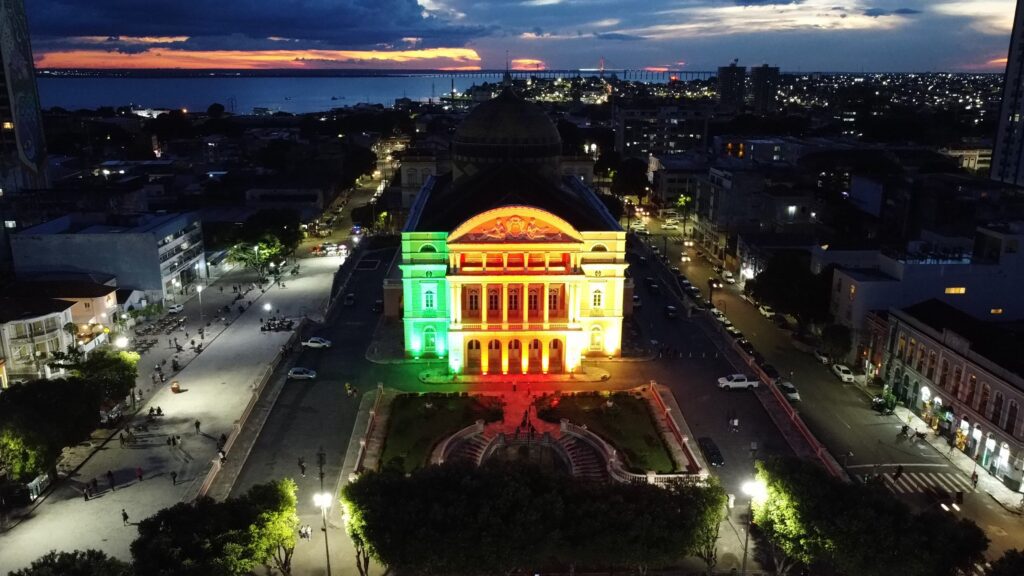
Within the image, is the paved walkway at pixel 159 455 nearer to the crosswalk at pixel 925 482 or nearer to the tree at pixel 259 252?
the tree at pixel 259 252

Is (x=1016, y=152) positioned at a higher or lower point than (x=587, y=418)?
higher

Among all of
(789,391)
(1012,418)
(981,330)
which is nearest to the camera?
(1012,418)

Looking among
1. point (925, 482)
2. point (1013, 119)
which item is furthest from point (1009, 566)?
point (1013, 119)

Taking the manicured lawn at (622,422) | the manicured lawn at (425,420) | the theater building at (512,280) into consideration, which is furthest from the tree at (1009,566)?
the theater building at (512,280)

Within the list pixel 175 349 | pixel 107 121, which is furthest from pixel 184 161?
pixel 175 349

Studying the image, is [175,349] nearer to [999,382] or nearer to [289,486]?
[289,486]

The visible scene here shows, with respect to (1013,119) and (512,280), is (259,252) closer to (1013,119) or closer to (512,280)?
(512,280)
